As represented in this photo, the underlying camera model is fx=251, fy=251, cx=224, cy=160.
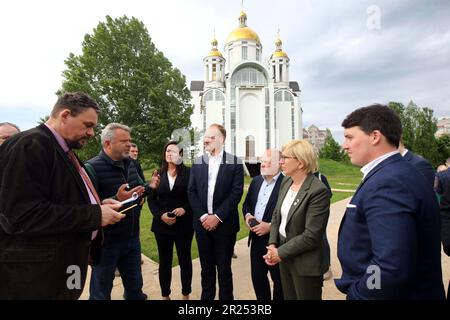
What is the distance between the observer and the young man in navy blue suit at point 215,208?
354 cm

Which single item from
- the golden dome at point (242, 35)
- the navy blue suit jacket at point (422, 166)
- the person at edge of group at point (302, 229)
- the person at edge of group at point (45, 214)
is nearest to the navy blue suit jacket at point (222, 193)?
the person at edge of group at point (302, 229)

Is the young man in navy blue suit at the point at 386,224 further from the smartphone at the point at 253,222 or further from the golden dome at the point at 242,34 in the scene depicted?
the golden dome at the point at 242,34

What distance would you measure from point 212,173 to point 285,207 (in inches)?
Answer: 50.8

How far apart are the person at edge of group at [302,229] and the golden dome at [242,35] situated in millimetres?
48136

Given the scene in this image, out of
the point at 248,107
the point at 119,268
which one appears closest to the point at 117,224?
the point at 119,268

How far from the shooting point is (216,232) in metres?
3.60

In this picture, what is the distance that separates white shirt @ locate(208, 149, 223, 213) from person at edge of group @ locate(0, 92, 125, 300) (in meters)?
1.73

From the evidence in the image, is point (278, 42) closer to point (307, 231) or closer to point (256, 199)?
point (256, 199)

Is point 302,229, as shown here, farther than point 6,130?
No

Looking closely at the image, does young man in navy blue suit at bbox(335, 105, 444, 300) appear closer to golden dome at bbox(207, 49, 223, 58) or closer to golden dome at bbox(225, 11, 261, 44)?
golden dome at bbox(207, 49, 223, 58)

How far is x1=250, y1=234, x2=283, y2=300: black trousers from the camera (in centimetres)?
A: 335

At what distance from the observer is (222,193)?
3697 mm
